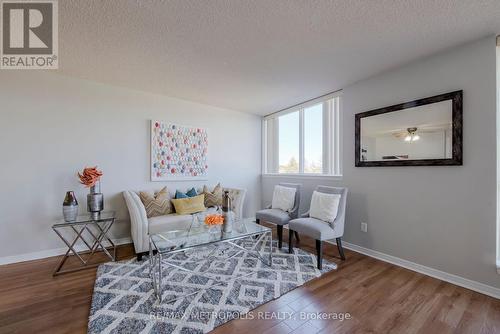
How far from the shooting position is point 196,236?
233 centimetres

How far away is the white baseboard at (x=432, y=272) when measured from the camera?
6.52 ft

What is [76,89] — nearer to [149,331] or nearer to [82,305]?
[82,305]

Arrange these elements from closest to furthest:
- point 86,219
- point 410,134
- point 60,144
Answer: point 410,134, point 86,219, point 60,144

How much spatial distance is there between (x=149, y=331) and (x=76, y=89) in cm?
317

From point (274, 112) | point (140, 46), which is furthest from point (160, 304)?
point (274, 112)

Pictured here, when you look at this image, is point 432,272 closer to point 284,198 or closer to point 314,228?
point 314,228

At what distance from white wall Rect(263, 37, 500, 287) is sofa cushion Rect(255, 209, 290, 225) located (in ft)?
3.11

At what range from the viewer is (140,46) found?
2197 millimetres

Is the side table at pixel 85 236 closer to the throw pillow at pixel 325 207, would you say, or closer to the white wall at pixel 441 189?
the throw pillow at pixel 325 207

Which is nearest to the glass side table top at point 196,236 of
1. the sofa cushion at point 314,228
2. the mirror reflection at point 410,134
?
the sofa cushion at point 314,228

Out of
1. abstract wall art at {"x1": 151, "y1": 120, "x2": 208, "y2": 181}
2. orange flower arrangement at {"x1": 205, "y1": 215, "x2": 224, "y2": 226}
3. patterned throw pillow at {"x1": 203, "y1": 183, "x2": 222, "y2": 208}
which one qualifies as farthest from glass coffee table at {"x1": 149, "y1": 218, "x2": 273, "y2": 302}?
abstract wall art at {"x1": 151, "y1": 120, "x2": 208, "y2": 181}

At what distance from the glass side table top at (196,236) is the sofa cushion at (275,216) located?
53 cm

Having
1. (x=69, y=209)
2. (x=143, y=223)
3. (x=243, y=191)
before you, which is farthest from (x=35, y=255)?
(x=243, y=191)

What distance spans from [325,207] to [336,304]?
1.19 m
